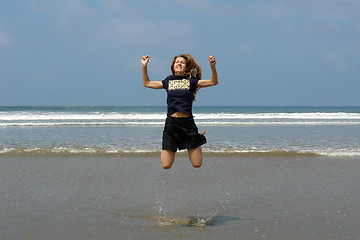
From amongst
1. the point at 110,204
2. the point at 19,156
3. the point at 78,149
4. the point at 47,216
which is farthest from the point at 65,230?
the point at 78,149

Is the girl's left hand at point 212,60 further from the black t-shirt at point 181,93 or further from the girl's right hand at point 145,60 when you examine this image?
the girl's right hand at point 145,60

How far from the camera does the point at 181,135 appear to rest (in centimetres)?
506

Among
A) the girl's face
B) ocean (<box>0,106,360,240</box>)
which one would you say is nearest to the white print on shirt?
the girl's face

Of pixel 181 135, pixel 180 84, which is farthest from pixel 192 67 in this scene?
pixel 181 135

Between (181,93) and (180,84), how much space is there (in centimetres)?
15

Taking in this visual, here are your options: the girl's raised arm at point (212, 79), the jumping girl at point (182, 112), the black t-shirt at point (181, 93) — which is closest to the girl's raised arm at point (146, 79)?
the jumping girl at point (182, 112)

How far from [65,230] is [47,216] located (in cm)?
65

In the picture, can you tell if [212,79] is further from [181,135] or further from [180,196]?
[180,196]

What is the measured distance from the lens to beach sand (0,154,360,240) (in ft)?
14.2

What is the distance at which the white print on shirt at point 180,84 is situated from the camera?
16.5 feet

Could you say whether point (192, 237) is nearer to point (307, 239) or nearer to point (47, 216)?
point (307, 239)

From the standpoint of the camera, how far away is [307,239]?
4027mm

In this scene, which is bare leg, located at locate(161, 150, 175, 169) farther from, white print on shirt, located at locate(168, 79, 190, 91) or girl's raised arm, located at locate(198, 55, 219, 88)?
girl's raised arm, located at locate(198, 55, 219, 88)

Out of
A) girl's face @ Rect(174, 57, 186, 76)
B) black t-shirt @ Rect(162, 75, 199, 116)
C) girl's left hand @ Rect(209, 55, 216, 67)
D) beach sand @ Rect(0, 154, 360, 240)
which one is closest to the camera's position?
beach sand @ Rect(0, 154, 360, 240)
